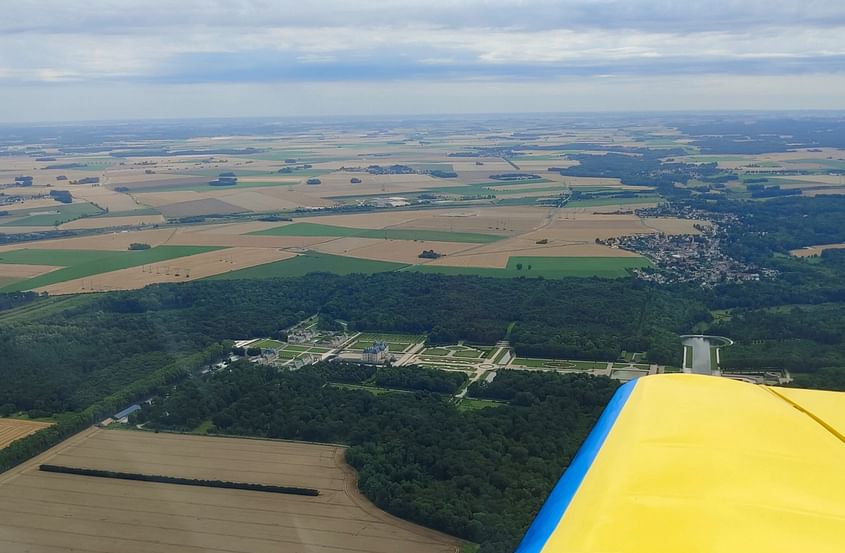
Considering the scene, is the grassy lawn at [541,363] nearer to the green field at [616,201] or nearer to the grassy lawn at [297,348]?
the grassy lawn at [297,348]

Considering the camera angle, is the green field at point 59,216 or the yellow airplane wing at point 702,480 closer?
the yellow airplane wing at point 702,480

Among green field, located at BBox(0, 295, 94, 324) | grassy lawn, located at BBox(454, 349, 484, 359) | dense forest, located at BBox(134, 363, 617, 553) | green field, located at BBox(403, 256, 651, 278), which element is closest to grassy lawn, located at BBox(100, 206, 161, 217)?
green field, located at BBox(0, 295, 94, 324)

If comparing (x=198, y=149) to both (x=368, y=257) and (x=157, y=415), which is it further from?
(x=157, y=415)

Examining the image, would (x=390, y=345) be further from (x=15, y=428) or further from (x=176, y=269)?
(x=176, y=269)

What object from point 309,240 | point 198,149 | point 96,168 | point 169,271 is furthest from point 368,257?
point 198,149

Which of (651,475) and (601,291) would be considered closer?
(651,475)

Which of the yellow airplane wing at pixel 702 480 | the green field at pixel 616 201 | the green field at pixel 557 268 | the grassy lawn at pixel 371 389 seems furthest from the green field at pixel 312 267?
the yellow airplane wing at pixel 702 480

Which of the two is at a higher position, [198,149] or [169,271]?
[198,149]
